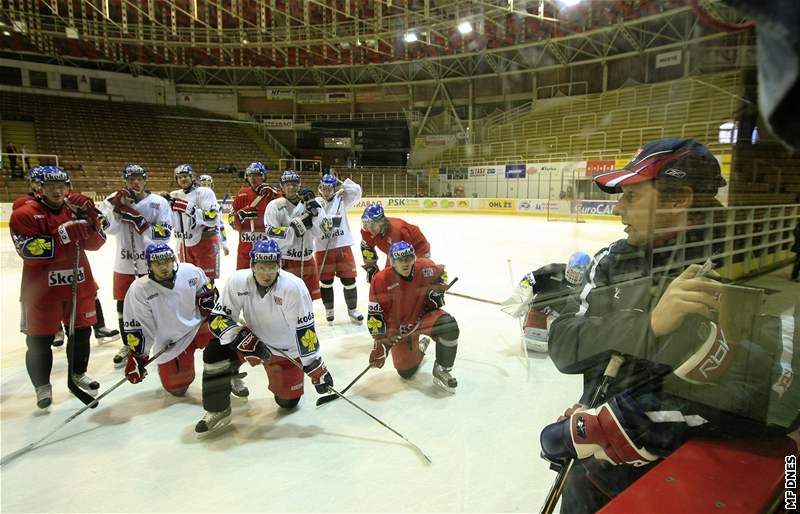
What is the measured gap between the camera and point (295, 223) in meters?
3.62

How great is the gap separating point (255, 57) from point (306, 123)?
3361 mm

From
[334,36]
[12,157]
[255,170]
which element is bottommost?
[255,170]

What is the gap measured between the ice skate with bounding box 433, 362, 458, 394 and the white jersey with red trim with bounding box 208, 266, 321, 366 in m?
0.71

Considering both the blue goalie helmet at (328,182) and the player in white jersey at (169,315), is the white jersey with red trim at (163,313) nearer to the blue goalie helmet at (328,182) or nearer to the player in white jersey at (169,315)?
the player in white jersey at (169,315)

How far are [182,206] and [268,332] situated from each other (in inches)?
79.2

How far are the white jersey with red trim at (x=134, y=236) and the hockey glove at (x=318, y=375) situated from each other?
171 cm

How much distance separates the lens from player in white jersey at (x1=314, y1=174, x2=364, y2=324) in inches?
152

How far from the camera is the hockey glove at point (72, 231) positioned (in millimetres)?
2369

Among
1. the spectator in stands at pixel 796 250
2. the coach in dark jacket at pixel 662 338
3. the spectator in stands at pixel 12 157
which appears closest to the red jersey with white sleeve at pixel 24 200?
the coach in dark jacket at pixel 662 338

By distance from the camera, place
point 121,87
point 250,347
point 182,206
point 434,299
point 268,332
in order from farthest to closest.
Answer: point 121,87 → point 182,206 → point 434,299 → point 268,332 → point 250,347

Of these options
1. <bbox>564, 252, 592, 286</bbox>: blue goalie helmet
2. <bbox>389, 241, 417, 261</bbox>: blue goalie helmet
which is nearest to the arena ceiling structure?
<bbox>564, 252, 592, 286</bbox>: blue goalie helmet

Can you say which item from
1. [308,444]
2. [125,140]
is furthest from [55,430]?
[125,140]

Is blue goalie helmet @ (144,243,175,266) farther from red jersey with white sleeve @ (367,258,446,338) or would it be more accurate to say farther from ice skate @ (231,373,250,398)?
red jersey with white sleeve @ (367,258,446,338)

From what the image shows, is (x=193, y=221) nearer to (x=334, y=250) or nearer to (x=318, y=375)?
(x=334, y=250)
